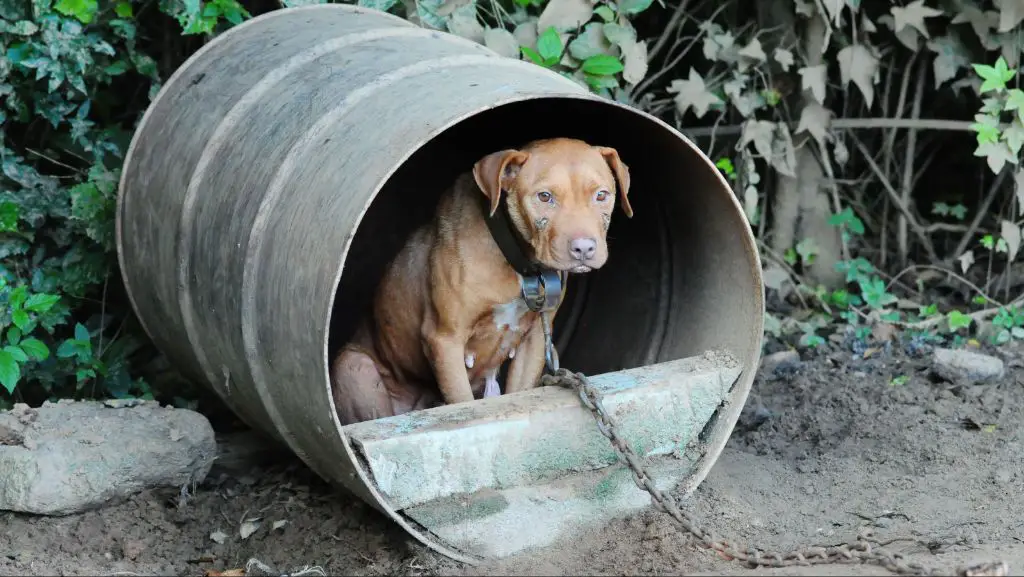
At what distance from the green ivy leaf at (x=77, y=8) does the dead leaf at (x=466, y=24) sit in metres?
1.54

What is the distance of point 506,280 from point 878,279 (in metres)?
2.92

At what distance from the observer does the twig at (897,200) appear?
6102mm

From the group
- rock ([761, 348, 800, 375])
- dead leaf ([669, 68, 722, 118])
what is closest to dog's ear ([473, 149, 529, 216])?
dead leaf ([669, 68, 722, 118])

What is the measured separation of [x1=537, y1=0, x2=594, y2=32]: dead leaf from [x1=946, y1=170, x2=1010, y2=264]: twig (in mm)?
2586

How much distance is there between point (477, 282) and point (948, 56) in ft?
9.86

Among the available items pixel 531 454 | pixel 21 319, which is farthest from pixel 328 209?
pixel 21 319

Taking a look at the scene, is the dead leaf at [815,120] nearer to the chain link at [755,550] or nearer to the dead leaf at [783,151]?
the dead leaf at [783,151]

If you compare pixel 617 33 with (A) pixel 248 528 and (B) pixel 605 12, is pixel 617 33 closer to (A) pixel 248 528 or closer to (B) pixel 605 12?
(B) pixel 605 12

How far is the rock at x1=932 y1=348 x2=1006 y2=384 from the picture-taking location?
17.0ft

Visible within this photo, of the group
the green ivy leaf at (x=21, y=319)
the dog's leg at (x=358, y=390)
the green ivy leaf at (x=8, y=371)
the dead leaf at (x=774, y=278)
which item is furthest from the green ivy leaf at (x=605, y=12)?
the green ivy leaf at (x=8, y=371)

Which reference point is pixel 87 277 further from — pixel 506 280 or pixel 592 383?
pixel 592 383

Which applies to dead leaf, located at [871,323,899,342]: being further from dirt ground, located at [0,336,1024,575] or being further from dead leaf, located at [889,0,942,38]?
dead leaf, located at [889,0,942,38]

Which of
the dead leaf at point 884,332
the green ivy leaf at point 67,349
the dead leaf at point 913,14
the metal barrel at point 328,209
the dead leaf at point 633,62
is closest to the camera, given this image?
the metal barrel at point 328,209

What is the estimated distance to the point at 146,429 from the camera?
4.18 metres
